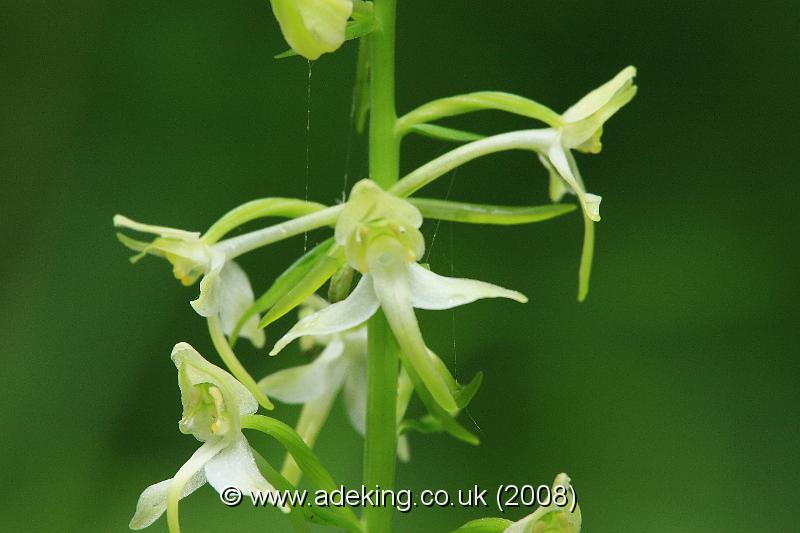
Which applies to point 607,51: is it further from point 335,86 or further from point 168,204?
point 168,204

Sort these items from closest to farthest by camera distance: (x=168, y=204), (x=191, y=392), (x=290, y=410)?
(x=191, y=392) < (x=290, y=410) < (x=168, y=204)

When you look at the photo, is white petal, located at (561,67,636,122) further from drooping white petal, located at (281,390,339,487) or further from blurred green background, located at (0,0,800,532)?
blurred green background, located at (0,0,800,532)

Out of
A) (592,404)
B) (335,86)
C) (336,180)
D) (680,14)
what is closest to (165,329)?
(336,180)

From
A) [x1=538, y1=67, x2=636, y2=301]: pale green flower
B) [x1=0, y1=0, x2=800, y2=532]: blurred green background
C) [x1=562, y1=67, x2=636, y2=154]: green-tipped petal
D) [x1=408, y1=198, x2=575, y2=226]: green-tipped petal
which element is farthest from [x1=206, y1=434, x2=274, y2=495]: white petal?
[x1=0, y1=0, x2=800, y2=532]: blurred green background

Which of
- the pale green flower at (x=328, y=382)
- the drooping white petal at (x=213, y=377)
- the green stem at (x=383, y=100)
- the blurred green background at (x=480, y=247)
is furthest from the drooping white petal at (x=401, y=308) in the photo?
the blurred green background at (x=480, y=247)

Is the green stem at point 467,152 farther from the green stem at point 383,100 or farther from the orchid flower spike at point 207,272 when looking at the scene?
the orchid flower spike at point 207,272

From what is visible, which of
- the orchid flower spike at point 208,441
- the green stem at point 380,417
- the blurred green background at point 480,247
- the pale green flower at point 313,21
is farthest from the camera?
the blurred green background at point 480,247

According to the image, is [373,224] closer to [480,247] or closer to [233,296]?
[233,296]
